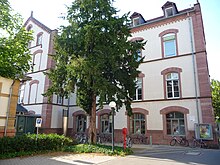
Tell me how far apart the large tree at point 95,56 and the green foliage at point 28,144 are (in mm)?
2417

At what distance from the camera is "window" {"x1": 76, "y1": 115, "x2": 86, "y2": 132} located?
2359 centimetres

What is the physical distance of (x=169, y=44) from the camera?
61.1ft

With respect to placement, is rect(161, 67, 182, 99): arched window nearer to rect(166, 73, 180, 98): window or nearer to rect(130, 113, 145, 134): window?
rect(166, 73, 180, 98): window

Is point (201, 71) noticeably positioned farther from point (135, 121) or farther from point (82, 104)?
point (82, 104)

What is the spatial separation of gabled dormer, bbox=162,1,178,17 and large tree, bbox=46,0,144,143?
7.77 meters

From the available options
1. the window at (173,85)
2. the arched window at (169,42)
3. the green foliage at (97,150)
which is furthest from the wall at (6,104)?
the arched window at (169,42)

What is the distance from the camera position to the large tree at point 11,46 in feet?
33.8

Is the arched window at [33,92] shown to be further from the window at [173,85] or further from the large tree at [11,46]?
the window at [173,85]

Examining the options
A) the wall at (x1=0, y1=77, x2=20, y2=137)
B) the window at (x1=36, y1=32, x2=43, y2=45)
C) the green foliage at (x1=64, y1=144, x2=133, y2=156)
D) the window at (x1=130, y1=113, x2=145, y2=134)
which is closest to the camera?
the wall at (x1=0, y1=77, x2=20, y2=137)

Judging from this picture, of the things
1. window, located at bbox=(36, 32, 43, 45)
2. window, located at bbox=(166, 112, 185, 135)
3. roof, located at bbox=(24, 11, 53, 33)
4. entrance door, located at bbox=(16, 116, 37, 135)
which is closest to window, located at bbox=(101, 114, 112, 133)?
window, located at bbox=(166, 112, 185, 135)

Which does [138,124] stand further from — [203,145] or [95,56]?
[95,56]

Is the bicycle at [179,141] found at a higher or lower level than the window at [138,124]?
lower

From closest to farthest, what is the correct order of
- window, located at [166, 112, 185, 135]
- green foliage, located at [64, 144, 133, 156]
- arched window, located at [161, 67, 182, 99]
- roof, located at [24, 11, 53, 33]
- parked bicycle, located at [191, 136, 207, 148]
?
green foliage, located at [64, 144, 133, 156] < parked bicycle, located at [191, 136, 207, 148] < window, located at [166, 112, 185, 135] < arched window, located at [161, 67, 182, 99] < roof, located at [24, 11, 53, 33]

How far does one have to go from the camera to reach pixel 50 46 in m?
24.3
